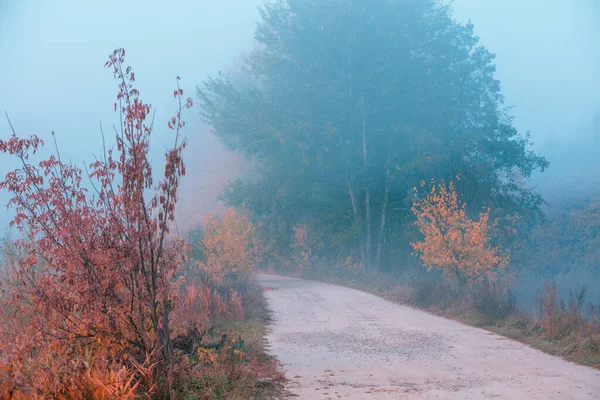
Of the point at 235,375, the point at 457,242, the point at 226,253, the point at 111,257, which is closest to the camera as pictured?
the point at 111,257

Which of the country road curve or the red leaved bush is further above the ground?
the red leaved bush

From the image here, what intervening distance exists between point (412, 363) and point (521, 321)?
16.8 ft

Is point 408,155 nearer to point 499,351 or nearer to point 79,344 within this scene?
point 499,351

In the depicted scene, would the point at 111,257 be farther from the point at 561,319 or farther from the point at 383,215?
the point at 383,215

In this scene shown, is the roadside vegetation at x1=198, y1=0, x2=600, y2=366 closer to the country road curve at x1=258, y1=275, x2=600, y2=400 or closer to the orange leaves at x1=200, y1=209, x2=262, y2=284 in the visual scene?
the orange leaves at x1=200, y1=209, x2=262, y2=284

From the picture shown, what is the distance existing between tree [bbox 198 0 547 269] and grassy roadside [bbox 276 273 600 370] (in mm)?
8418

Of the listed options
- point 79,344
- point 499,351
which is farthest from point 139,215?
point 499,351

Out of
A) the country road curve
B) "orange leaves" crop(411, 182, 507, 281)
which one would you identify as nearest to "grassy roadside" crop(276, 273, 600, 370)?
the country road curve

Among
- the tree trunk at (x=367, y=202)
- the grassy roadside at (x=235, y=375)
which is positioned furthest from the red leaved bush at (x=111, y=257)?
the tree trunk at (x=367, y=202)

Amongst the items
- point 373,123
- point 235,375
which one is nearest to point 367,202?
point 373,123

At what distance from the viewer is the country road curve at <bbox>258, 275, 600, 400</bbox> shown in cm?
720

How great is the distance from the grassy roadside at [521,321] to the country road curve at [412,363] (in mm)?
382

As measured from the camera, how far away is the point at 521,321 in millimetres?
12852

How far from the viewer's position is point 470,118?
29.9 meters
